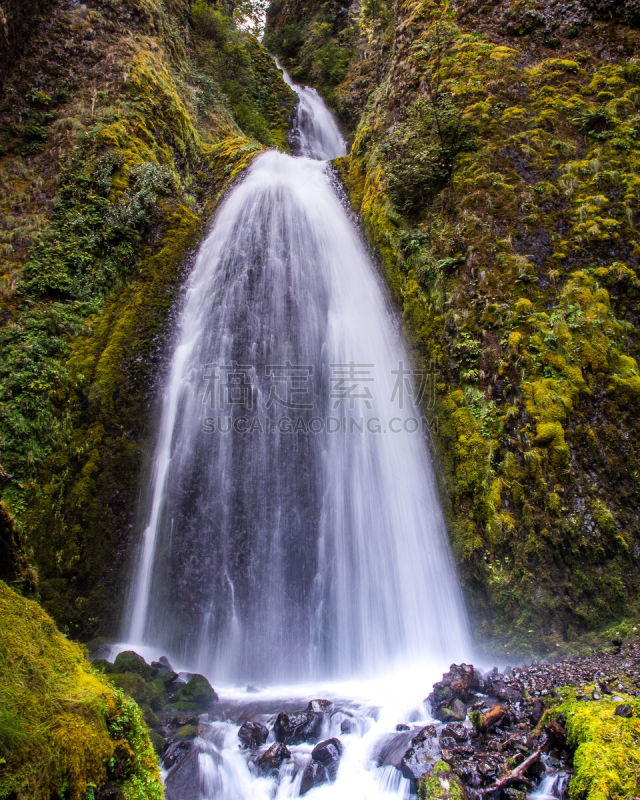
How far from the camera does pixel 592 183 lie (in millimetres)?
7609

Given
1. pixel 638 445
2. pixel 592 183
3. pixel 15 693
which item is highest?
pixel 592 183

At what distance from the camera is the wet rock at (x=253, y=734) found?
4.67 meters

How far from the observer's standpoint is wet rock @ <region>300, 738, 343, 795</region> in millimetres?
4141

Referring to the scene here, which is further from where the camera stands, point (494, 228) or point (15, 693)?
point (494, 228)

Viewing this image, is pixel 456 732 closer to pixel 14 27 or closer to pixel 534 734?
pixel 534 734

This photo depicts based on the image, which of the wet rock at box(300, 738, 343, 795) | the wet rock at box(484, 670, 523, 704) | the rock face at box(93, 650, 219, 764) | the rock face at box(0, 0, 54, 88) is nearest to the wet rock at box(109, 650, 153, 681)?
the rock face at box(93, 650, 219, 764)

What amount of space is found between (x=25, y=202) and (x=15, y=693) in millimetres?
10075

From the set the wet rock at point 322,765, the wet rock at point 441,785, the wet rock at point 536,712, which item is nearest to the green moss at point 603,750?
the wet rock at point 536,712

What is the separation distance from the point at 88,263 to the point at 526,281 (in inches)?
335

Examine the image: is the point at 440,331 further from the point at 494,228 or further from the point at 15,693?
the point at 15,693

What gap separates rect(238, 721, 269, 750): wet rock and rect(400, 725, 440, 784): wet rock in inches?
63.2

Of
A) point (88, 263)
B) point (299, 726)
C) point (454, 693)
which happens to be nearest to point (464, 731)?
point (454, 693)

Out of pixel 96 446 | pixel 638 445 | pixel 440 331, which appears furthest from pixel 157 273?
pixel 638 445

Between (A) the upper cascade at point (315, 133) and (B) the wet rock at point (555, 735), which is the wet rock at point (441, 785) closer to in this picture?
(B) the wet rock at point (555, 735)
